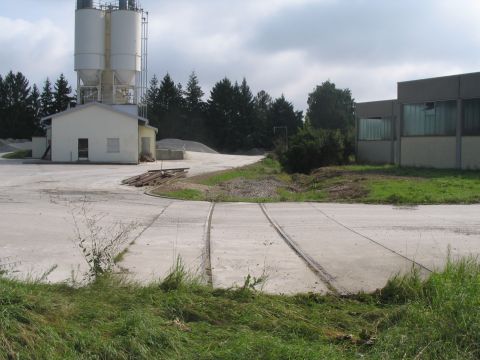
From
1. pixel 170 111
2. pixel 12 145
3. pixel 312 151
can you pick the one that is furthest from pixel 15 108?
pixel 312 151

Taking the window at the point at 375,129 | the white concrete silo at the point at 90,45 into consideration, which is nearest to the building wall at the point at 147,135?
the white concrete silo at the point at 90,45

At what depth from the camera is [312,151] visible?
4516cm

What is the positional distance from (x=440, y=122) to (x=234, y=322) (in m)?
33.9

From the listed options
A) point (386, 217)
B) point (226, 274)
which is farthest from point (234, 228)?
point (226, 274)

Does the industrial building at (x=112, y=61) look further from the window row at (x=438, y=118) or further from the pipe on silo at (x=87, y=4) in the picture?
the window row at (x=438, y=118)

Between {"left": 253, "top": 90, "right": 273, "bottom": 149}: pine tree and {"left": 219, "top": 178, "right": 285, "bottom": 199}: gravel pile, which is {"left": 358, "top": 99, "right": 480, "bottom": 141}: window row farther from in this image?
{"left": 253, "top": 90, "right": 273, "bottom": 149}: pine tree

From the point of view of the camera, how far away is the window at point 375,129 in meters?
47.2

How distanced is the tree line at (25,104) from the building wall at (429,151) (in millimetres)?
73446

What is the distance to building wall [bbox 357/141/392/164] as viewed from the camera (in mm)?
46894

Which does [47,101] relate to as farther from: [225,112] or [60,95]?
[225,112]

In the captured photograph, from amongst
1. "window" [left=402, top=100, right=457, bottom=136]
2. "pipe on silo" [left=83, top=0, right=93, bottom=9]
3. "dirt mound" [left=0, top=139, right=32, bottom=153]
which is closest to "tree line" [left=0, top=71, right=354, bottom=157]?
"dirt mound" [left=0, top=139, right=32, bottom=153]

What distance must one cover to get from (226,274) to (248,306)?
243 cm

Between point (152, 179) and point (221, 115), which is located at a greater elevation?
point (221, 115)

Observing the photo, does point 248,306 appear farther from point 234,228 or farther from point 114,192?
point 114,192
